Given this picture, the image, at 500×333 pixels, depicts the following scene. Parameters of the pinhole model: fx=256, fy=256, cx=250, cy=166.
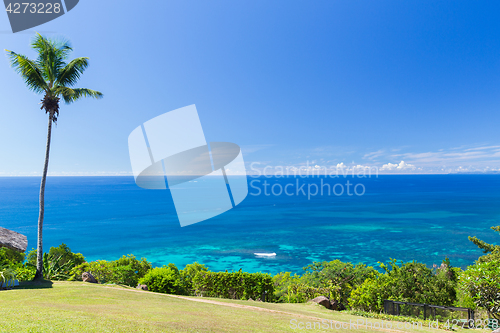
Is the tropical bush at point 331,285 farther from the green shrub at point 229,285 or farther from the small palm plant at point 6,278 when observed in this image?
the small palm plant at point 6,278

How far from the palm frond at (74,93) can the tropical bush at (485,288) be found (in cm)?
2145

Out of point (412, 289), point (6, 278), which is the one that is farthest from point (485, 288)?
point (6, 278)

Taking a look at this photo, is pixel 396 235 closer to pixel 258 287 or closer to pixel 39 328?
pixel 258 287

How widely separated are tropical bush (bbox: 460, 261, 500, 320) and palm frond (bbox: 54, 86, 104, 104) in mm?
21450

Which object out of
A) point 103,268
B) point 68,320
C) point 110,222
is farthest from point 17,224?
point 68,320

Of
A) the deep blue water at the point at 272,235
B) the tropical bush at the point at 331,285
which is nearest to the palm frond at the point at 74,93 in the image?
the tropical bush at the point at 331,285

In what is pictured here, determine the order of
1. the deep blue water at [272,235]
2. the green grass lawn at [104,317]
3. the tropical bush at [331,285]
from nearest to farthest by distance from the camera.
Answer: the green grass lawn at [104,317] → the tropical bush at [331,285] → the deep blue water at [272,235]

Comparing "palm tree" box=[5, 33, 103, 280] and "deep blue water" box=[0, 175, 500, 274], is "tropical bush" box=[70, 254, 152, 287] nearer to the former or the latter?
"palm tree" box=[5, 33, 103, 280]

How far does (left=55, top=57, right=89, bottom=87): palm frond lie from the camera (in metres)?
14.9

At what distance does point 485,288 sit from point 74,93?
22.7 metres

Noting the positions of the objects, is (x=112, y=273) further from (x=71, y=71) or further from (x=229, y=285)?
(x=71, y=71)

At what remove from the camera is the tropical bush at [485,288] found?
10625mm

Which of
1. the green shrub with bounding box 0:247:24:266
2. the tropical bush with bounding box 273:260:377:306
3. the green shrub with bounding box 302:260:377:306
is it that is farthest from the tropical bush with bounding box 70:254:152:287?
the green shrub with bounding box 302:260:377:306

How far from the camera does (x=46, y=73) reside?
1462 cm
